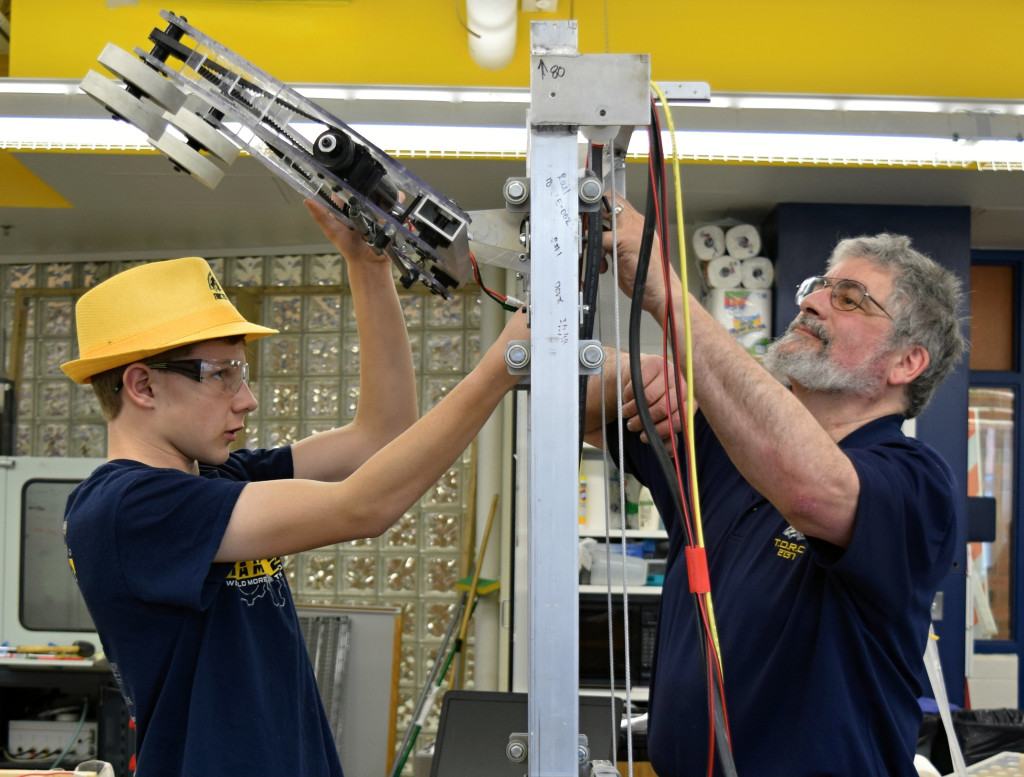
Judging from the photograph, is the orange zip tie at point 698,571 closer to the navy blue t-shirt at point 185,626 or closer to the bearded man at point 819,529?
the bearded man at point 819,529

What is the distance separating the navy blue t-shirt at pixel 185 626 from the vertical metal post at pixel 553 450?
1.86 feet

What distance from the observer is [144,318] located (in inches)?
56.5

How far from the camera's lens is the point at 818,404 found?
168 cm

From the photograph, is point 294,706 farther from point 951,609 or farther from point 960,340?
point 951,609

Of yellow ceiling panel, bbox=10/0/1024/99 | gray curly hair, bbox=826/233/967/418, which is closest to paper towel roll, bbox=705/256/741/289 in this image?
yellow ceiling panel, bbox=10/0/1024/99

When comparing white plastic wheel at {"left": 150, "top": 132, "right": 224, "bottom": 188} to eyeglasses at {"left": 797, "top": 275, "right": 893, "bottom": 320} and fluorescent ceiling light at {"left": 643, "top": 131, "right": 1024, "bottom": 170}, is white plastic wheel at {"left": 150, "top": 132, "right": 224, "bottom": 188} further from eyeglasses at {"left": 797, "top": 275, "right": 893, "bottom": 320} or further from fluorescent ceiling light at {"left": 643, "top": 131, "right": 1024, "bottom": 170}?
fluorescent ceiling light at {"left": 643, "top": 131, "right": 1024, "bottom": 170}

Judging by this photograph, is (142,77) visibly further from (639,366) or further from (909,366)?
(909,366)

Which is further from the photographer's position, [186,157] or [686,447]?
[186,157]

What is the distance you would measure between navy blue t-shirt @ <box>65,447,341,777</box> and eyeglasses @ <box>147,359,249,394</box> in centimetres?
16

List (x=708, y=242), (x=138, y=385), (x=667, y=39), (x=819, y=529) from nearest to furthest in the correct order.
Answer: (x=819, y=529) → (x=138, y=385) → (x=667, y=39) → (x=708, y=242)

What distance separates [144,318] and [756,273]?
11.5 ft

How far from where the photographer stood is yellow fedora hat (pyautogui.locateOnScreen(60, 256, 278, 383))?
4.63 ft

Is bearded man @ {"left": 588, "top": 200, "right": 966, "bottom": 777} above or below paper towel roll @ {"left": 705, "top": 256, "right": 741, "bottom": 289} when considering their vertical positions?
below

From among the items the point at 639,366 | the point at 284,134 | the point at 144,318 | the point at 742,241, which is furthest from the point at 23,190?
the point at 639,366
